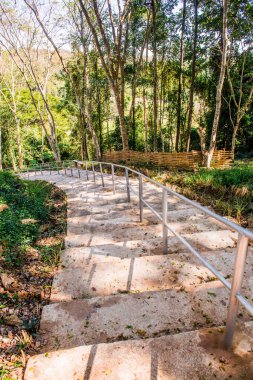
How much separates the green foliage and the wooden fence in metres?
9.87

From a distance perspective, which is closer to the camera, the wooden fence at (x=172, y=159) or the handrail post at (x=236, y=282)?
the handrail post at (x=236, y=282)

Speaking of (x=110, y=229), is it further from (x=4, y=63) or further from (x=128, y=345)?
(x=4, y=63)

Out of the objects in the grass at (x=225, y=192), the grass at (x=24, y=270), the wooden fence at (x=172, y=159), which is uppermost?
the wooden fence at (x=172, y=159)

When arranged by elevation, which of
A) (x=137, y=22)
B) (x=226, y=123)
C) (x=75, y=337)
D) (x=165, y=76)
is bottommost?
(x=75, y=337)

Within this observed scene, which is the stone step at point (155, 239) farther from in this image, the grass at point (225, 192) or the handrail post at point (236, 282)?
the handrail post at point (236, 282)

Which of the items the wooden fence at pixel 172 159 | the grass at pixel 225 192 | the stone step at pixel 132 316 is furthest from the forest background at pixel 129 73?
the stone step at pixel 132 316

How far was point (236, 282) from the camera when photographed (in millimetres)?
1636

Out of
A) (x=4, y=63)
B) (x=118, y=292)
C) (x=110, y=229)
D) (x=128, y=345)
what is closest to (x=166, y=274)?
(x=118, y=292)

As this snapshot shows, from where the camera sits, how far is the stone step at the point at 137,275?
2.68 metres

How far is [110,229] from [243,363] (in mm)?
3103

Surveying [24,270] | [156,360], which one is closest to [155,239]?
[24,270]

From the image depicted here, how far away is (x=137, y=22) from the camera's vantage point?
19406mm

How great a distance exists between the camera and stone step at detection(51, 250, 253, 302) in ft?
8.80

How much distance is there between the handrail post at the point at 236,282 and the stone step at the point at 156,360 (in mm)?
111
